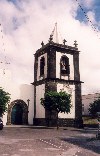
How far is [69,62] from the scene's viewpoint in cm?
3391

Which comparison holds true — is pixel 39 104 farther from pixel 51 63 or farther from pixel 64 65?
pixel 64 65

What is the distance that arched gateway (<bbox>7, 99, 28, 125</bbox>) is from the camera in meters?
32.5

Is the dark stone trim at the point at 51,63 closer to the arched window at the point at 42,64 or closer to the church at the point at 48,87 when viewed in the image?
the church at the point at 48,87

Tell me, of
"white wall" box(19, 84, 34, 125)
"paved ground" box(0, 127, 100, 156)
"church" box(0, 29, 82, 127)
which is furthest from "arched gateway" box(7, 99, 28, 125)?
"paved ground" box(0, 127, 100, 156)

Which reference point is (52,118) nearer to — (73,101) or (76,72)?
(73,101)

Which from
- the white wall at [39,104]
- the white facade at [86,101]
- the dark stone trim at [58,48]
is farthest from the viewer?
the white facade at [86,101]

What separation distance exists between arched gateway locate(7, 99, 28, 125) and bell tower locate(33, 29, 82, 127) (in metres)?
1.41

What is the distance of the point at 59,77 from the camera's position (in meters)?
32.6

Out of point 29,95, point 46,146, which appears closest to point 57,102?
point 29,95

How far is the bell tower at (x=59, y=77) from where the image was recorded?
31828mm

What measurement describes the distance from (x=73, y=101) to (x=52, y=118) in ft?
13.8

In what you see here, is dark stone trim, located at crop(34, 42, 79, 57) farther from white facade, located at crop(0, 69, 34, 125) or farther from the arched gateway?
the arched gateway

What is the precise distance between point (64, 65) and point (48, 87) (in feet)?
14.6

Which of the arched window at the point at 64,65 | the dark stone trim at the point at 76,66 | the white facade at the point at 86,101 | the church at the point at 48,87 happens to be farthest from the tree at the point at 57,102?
the white facade at the point at 86,101
